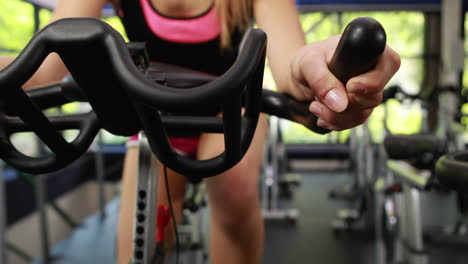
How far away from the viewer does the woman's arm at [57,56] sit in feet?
1.90

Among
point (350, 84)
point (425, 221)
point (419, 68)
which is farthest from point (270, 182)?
point (419, 68)

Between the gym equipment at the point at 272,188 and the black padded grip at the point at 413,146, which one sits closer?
the black padded grip at the point at 413,146

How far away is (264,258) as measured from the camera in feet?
9.32

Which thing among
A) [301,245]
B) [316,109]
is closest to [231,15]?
[316,109]

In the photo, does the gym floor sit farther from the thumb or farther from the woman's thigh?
the thumb

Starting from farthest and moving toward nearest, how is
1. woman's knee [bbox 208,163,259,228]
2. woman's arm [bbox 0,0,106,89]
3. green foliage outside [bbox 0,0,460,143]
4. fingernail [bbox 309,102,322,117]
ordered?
green foliage outside [bbox 0,0,460,143] < woman's knee [bbox 208,163,259,228] < woman's arm [bbox 0,0,106,89] < fingernail [bbox 309,102,322,117]

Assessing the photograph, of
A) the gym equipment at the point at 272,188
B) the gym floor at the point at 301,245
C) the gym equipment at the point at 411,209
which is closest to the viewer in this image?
the gym equipment at the point at 411,209

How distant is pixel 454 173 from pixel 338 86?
23 centimetres

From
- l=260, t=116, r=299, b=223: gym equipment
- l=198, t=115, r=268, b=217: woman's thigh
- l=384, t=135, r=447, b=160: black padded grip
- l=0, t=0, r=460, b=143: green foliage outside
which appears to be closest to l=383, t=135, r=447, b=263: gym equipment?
l=384, t=135, r=447, b=160: black padded grip

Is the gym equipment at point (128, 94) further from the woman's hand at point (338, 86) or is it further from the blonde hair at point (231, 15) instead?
the blonde hair at point (231, 15)

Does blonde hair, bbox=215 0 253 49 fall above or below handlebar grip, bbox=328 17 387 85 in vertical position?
above

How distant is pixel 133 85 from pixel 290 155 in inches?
254

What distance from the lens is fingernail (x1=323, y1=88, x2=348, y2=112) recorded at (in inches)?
13.9

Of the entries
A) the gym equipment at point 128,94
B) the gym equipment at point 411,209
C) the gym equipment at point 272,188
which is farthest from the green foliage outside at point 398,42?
the gym equipment at point 128,94
